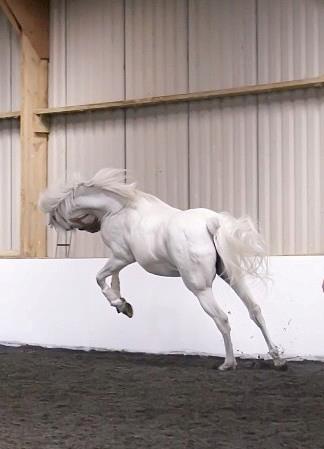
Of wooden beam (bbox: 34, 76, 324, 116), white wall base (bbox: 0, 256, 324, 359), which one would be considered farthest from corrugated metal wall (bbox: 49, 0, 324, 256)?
white wall base (bbox: 0, 256, 324, 359)

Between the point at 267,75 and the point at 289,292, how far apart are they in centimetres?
223

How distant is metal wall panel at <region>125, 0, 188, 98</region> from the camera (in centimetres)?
922

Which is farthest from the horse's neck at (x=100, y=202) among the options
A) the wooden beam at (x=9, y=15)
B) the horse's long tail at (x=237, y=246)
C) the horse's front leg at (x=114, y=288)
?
the wooden beam at (x=9, y=15)

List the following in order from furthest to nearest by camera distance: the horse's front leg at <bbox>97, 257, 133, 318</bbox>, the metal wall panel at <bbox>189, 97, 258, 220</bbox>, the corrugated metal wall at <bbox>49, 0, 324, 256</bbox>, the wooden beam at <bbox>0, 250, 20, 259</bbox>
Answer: the wooden beam at <bbox>0, 250, 20, 259</bbox> → the metal wall panel at <bbox>189, 97, 258, 220</bbox> → the corrugated metal wall at <bbox>49, 0, 324, 256</bbox> → the horse's front leg at <bbox>97, 257, 133, 318</bbox>

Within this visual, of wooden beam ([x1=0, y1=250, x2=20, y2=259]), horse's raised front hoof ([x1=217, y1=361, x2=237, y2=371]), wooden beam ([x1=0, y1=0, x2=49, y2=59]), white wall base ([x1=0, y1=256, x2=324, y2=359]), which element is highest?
wooden beam ([x1=0, y1=0, x2=49, y2=59])

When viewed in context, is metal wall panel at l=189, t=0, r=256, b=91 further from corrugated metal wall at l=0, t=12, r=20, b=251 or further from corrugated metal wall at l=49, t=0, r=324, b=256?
corrugated metal wall at l=0, t=12, r=20, b=251

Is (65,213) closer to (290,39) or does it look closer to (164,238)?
(164,238)

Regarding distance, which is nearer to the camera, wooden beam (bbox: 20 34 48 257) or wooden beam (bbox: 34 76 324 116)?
wooden beam (bbox: 34 76 324 116)

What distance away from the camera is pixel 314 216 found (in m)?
Answer: 8.31

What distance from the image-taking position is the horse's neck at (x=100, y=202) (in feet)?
24.3

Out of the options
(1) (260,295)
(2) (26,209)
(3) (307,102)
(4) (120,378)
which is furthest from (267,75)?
(4) (120,378)

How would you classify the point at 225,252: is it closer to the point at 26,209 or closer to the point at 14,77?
the point at 26,209

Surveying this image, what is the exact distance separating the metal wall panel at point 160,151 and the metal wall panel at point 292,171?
2.89ft

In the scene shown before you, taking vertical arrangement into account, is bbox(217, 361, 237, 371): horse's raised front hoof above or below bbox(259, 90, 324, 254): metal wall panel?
below
